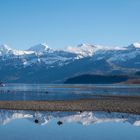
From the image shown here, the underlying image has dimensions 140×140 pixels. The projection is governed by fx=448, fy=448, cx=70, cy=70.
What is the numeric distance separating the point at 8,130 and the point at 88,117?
57.8 feet

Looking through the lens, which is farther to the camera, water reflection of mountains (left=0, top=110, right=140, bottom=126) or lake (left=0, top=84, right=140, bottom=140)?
water reflection of mountains (left=0, top=110, right=140, bottom=126)

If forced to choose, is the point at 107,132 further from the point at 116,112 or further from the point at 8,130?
the point at 116,112

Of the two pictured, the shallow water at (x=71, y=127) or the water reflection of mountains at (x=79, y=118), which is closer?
the shallow water at (x=71, y=127)

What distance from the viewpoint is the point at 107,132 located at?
4675 cm

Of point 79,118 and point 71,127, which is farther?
point 79,118

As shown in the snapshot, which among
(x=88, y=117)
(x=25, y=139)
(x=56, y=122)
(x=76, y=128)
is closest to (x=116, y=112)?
(x=88, y=117)

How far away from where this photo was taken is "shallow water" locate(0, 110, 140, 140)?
43469 mm

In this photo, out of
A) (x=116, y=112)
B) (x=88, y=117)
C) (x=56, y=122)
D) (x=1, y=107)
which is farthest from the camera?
(x=1, y=107)

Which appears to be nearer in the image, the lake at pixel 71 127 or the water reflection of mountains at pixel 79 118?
the lake at pixel 71 127

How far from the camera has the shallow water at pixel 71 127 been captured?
43.5 meters

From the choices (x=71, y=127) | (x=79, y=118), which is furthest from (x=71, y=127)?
(x=79, y=118)

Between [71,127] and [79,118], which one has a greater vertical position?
[79,118]

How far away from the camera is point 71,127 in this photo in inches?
2031

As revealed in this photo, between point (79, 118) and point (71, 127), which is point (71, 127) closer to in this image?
point (71, 127)
